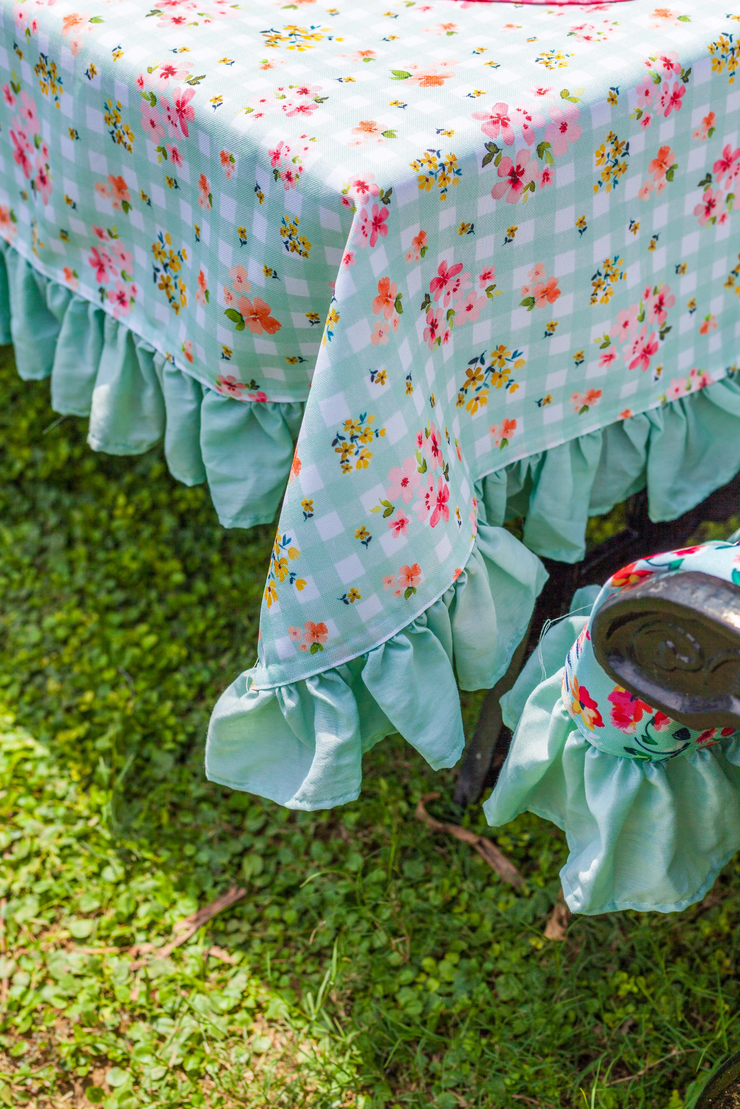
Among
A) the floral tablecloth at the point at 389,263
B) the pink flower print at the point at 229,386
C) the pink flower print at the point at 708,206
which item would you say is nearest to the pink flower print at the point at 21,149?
the floral tablecloth at the point at 389,263

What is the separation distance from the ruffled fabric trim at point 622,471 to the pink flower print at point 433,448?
0.17 meters

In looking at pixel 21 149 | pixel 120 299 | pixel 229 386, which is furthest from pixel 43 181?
pixel 229 386

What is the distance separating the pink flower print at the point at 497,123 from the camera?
859 millimetres

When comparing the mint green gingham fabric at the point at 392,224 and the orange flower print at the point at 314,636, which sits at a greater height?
the mint green gingham fabric at the point at 392,224

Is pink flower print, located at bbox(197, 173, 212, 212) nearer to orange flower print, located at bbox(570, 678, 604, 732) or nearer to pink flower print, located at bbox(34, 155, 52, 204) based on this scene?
pink flower print, located at bbox(34, 155, 52, 204)

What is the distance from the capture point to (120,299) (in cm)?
123

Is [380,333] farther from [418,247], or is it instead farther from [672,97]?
[672,97]

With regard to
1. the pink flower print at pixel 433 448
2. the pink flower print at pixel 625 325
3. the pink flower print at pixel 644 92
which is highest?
the pink flower print at pixel 644 92

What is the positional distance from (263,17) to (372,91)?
0.25 m

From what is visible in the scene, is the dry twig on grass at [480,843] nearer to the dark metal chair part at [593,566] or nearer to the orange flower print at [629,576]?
the dark metal chair part at [593,566]

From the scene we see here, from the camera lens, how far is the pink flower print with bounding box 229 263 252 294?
94 centimetres

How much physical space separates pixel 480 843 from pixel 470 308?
0.92 meters

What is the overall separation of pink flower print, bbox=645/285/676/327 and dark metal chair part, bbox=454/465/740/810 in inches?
12.4

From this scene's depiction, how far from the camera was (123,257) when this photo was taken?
118 centimetres
